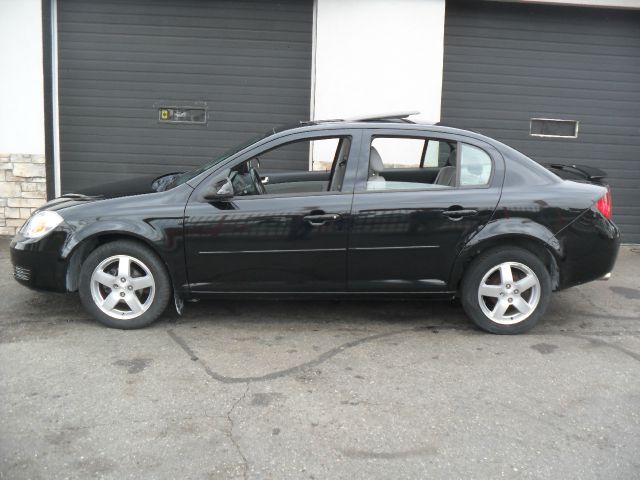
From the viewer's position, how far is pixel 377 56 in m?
8.17

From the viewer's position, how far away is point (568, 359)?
454 cm

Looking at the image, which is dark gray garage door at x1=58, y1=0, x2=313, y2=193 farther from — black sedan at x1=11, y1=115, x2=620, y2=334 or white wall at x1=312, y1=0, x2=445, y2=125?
black sedan at x1=11, y1=115, x2=620, y2=334

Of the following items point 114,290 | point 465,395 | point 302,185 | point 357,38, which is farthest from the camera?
point 357,38

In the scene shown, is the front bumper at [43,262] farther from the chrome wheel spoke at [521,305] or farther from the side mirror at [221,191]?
the chrome wheel spoke at [521,305]

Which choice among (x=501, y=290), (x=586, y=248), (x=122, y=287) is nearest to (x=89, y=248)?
(x=122, y=287)

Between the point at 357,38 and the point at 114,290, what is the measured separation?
15.9ft

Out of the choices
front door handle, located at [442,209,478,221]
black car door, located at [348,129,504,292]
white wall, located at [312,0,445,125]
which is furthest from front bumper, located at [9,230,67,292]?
white wall, located at [312,0,445,125]

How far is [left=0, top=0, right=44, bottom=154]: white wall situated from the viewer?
790 centimetres

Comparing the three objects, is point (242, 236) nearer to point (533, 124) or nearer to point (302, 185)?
point (302, 185)

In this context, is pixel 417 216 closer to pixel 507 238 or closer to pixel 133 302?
pixel 507 238

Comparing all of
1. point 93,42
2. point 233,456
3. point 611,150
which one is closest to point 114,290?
point 233,456

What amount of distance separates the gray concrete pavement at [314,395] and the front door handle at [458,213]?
914 mm

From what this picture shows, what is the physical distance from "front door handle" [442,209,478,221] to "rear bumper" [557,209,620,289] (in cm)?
68

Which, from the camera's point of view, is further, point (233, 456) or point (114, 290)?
point (114, 290)
